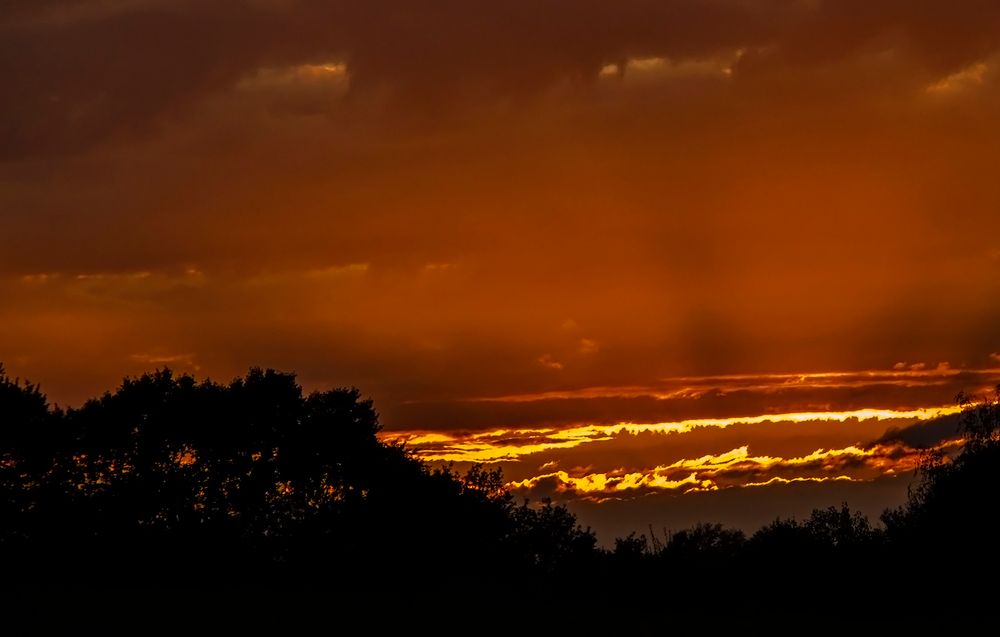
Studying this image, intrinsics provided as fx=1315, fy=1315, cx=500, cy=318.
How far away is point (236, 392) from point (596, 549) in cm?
3541

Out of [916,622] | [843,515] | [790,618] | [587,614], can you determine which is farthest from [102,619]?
[843,515]

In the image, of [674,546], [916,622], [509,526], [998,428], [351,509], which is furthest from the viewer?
[509,526]

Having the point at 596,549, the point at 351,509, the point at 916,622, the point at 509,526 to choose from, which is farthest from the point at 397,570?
the point at 916,622

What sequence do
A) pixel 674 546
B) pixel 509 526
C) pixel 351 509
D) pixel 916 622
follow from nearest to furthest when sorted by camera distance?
pixel 916 622 < pixel 674 546 < pixel 351 509 < pixel 509 526

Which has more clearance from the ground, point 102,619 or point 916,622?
point 102,619

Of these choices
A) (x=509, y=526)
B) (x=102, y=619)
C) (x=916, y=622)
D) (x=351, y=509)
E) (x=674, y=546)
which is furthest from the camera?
(x=509, y=526)

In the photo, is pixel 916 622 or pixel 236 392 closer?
pixel 916 622

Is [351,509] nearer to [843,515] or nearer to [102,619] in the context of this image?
[843,515]

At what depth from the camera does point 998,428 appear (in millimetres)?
87562

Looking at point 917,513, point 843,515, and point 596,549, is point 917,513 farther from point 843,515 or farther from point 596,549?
point 596,549

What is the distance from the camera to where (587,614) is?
70250 millimetres

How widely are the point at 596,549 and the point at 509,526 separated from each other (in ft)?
29.9

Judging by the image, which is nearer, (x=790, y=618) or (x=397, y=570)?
(x=790, y=618)

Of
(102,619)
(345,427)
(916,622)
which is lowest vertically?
(916,622)
